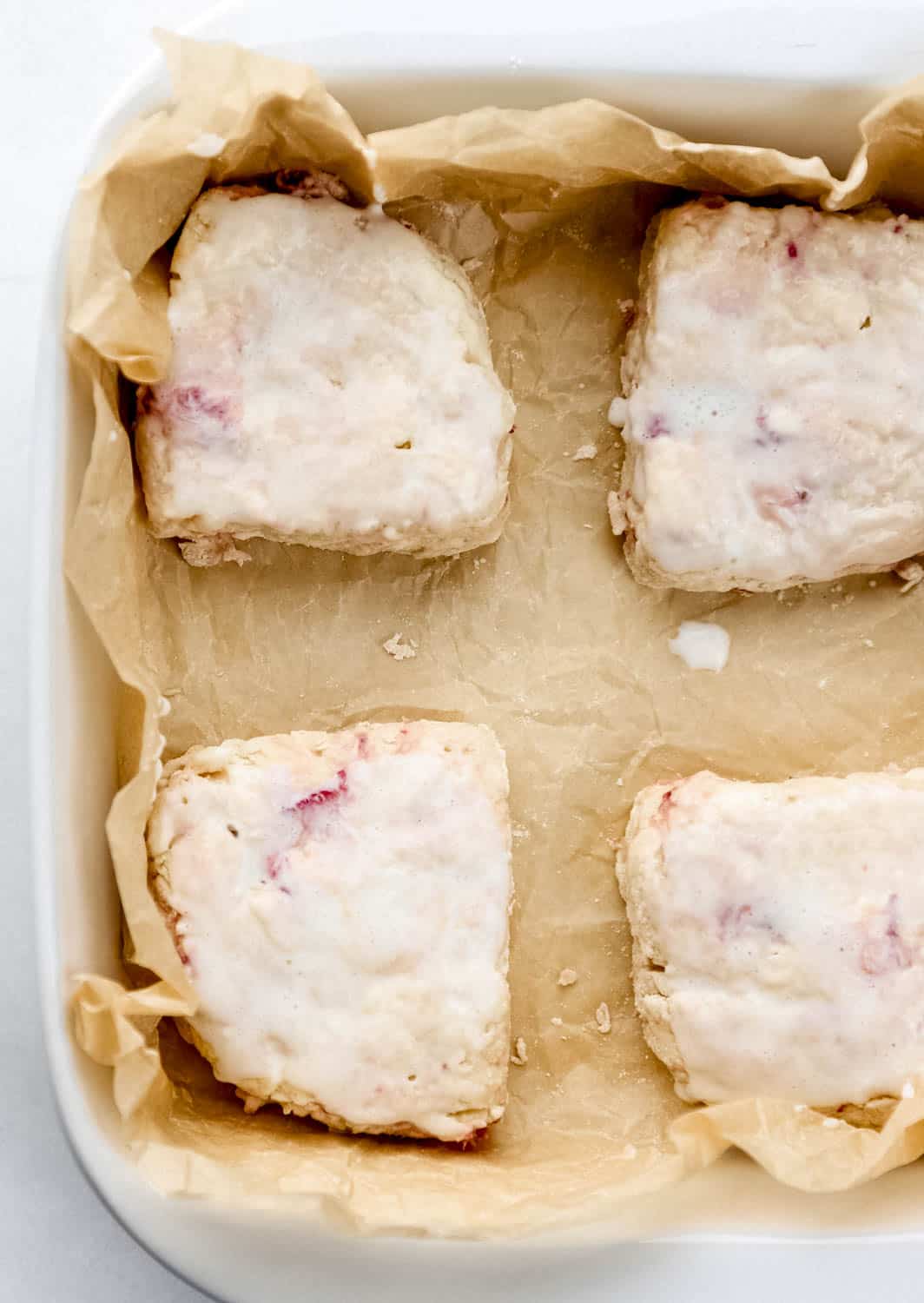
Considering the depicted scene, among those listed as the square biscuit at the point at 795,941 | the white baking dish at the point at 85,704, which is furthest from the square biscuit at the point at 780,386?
the square biscuit at the point at 795,941

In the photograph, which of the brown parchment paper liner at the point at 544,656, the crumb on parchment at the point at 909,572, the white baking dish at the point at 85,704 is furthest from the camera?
the crumb on parchment at the point at 909,572

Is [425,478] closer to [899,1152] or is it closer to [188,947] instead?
[188,947]

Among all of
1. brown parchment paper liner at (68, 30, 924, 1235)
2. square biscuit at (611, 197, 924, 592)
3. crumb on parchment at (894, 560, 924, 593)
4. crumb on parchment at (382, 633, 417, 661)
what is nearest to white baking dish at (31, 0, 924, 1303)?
brown parchment paper liner at (68, 30, 924, 1235)

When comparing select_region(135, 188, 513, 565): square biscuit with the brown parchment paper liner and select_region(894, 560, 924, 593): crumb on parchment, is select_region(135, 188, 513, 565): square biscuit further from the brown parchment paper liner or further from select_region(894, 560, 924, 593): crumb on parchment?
select_region(894, 560, 924, 593): crumb on parchment

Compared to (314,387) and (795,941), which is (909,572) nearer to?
(795,941)

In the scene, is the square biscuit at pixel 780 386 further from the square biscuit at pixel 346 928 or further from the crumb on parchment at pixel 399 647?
the square biscuit at pixel 346 928

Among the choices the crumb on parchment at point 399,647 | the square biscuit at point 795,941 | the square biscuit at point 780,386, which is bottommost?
the square biscuit at point 795,941

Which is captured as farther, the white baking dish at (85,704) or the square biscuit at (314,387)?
the square biscuit at (314,387)
